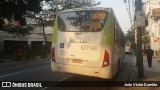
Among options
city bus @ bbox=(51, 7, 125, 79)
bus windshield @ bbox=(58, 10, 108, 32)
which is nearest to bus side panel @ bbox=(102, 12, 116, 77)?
city bus @ bbox=(51, 7, 125, 79)

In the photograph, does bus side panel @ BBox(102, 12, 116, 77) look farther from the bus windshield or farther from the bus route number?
the bus route number

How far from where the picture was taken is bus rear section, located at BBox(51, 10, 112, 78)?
11953 millimetres

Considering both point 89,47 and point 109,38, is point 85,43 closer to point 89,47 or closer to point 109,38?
point 89,47

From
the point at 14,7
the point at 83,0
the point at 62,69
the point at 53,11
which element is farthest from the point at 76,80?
the point at 83,0

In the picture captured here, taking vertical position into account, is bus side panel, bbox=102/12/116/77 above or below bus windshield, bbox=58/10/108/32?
below

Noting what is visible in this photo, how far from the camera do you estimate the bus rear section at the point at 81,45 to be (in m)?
12.0

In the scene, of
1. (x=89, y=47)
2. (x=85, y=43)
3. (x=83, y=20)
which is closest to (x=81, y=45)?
(x=85, y=43)

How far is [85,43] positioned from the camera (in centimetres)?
1227

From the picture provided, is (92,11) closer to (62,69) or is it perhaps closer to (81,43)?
(81,43)

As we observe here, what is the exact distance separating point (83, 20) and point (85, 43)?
38.1 inches

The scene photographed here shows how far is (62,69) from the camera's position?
498 inches

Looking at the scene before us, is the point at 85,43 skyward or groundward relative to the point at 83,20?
groundward

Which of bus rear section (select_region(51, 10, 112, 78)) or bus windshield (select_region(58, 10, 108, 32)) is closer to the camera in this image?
bus rear section (select_region(51, 10, 112, 78))

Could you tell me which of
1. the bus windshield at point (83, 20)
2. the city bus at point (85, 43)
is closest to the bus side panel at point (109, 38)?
the city bus at point (85, 43)
